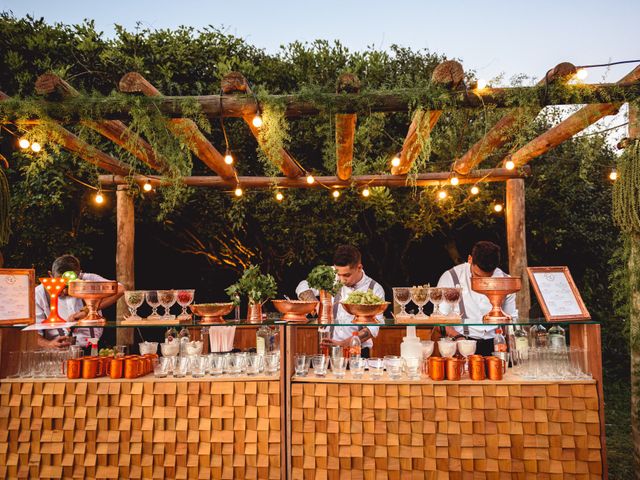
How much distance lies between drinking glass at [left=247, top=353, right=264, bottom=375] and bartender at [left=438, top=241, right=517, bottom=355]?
1276 millimetres

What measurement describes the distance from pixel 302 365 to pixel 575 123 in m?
3.20

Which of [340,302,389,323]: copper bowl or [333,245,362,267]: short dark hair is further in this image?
[333,245,362,267]: short dark hair

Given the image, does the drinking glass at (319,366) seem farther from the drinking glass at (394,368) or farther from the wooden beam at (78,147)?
the wooden beam at (78,147)

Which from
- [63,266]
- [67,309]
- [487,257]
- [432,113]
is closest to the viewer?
[432,113]

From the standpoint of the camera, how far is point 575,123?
3936 millimetres

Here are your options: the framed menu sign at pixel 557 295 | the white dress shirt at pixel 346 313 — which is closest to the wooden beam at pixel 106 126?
the white dress shirt at pixel 346 313

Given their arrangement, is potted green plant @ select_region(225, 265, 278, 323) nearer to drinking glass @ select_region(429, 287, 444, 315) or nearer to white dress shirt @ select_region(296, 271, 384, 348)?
white dress shirt @ select_region(296, 271, 384, 348)

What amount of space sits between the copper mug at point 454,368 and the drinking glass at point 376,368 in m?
0.41

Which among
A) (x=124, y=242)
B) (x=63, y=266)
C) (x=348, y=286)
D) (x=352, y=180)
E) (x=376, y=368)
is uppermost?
(x=352, y=180)

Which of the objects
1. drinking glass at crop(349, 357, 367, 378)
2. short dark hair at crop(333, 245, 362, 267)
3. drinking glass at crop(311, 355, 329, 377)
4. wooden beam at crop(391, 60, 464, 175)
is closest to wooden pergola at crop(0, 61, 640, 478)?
wooden beam at crop(391, 60, 464, 175)

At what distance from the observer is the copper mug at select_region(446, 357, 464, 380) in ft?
8.89


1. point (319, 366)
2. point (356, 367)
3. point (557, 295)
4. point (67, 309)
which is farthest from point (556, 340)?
point (67, 309)

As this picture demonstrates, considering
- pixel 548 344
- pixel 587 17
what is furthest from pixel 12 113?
pixel 587 17

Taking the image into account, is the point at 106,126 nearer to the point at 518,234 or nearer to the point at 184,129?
the point at 184,129
